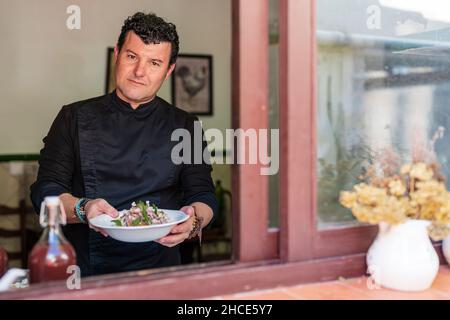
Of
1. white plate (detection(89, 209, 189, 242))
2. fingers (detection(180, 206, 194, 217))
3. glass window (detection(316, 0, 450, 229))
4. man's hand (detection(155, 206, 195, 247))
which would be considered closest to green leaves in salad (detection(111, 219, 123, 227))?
white plate (detection(89, 209, 189, 242))

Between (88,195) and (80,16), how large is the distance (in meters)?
2.20

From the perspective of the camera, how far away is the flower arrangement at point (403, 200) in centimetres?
130

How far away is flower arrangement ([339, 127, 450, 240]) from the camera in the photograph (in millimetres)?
1304

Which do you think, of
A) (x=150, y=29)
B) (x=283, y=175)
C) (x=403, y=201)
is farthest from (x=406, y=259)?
(x=150, y=29)

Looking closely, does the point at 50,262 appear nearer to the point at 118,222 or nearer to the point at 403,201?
the point at 118,222

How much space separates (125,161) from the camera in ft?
7.75

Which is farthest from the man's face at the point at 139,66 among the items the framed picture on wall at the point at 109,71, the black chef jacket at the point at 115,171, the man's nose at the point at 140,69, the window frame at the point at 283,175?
the framed picture on wall at the point at 109,71

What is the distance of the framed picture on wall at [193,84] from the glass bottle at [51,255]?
10.5 feet

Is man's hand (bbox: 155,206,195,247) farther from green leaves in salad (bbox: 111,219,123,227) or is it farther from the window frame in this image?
the window frame

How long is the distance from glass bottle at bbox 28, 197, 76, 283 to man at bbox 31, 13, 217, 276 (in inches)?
37.6

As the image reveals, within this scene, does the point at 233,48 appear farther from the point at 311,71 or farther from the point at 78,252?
the point at 78,252

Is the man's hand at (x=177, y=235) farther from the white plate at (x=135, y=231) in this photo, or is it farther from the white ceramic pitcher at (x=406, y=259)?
the white ceramic pitcher at (x=406, y=259)

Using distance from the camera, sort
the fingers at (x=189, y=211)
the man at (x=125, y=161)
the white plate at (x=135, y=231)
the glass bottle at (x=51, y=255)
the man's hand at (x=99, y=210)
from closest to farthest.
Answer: the glass bottle at (x=51, y=255) → the white plate at (x=135, y=231) → the man's hand at (x=99, y=210) → the fingers at (x=189, y=211) → the man at (x=125, y=161)

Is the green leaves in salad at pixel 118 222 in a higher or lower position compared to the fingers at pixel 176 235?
higher
